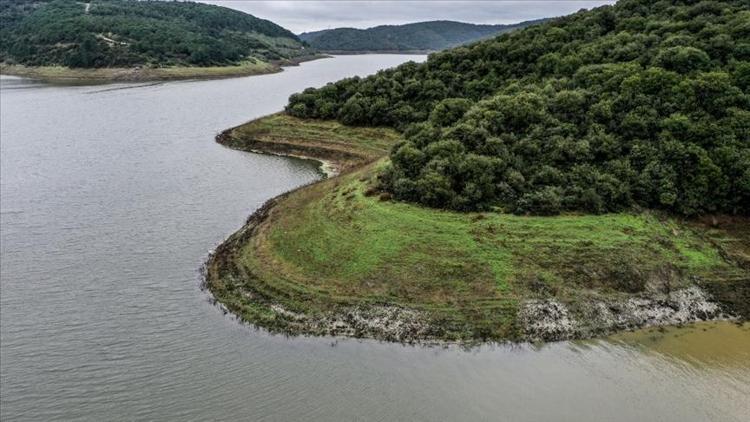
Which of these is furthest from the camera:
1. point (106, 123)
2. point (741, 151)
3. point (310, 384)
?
point (106, 123)

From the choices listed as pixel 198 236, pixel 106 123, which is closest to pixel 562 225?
pixel 198 236

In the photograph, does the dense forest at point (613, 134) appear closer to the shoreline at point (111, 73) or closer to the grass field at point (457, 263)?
the grass field at point (457, 263)

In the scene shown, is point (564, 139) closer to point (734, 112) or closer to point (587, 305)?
point (734, 112)

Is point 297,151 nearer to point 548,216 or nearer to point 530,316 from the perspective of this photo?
point 548,216

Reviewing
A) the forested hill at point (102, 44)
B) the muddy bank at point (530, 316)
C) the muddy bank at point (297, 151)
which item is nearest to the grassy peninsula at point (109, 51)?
the forested hill at point (102, 44)

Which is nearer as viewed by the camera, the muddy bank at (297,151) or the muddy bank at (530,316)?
the muddy bank at (530,316)

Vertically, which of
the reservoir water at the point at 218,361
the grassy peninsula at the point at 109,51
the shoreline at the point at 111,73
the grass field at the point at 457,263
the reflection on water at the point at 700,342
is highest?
the grassy peninsula at the point at 109,51
